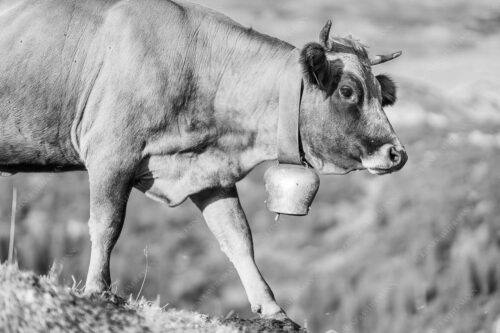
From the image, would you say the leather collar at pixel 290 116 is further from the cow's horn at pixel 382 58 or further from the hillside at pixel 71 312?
the hillside at pixel 71 312

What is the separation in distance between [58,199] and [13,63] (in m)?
62.5

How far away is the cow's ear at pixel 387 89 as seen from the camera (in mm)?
7863

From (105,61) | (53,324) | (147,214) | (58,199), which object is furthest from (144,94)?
(147,214)

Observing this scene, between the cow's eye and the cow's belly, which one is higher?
the cow's eye

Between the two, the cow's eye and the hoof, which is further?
the cow's eye

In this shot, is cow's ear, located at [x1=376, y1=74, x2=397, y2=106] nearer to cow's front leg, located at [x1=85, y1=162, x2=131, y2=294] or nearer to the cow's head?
the cow's head

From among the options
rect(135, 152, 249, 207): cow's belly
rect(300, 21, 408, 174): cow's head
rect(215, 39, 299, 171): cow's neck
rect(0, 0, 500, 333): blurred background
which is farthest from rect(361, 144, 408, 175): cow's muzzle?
rect(0, 0, 500, 333): blurred background

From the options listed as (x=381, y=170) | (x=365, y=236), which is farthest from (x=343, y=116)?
(x=365, y=236)

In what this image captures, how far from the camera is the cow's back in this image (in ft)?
22.6

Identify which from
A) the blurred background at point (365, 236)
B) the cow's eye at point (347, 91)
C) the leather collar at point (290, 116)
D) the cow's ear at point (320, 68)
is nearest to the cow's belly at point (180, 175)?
the leather collar at point (290, 116)

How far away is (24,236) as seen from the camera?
60.9 metres

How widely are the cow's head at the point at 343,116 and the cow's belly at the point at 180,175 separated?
2.43 feet

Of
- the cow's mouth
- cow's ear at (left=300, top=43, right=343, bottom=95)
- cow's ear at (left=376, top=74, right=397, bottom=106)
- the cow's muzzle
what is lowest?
the cow's mouth

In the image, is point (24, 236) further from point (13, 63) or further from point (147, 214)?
point (13, 63)
